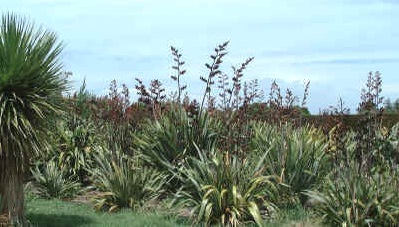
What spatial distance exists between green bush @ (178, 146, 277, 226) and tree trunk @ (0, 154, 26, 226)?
2.28 m

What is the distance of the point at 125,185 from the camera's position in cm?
986

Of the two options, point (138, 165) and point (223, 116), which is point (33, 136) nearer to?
point (138, 165)

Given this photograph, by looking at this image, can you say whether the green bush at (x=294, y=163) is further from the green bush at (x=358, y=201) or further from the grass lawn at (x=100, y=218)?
the green bush at (x=358, y=201)

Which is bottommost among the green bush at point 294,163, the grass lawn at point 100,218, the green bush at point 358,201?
the grass lawn at point 100,218

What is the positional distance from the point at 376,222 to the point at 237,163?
2172 millimetres

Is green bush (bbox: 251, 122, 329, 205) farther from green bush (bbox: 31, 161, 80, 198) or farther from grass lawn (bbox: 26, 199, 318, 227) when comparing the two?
green bush (bbox: 31, 161, 80, 198)

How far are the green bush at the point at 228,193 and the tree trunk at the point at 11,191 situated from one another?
228 cm

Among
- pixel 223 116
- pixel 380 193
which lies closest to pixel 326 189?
pixel 380 193

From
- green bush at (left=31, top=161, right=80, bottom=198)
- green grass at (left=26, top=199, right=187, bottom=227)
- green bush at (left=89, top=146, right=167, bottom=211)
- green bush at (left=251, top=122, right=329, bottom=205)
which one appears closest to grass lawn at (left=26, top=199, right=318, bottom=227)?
green grass at (left=26, top=199, right=187, bottom=227)

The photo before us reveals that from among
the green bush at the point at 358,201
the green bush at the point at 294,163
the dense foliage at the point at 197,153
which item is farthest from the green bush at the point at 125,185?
the green bush at the point at 358,201

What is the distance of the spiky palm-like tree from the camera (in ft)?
24.8

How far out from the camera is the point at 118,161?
1066 centimetres

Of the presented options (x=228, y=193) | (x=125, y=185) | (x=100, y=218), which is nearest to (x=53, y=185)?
(x=125, y=185)

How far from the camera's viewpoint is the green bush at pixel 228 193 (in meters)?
8.20
